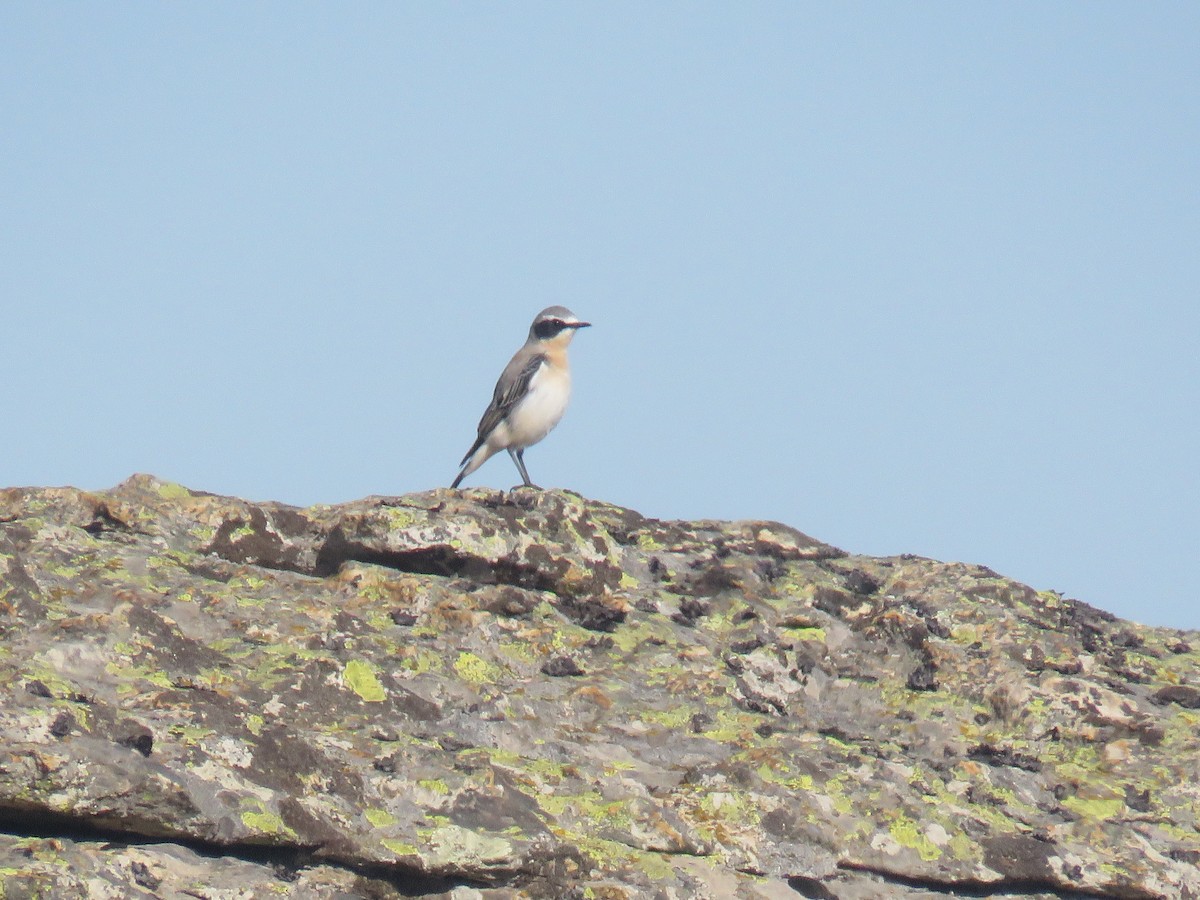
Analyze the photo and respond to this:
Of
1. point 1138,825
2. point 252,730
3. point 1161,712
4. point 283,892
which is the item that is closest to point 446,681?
point 252,730

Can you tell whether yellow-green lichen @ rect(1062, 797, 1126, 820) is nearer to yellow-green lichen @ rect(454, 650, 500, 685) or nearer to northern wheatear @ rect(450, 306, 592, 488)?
yellow-green lichen @ rect(454, 650, 500, 685)

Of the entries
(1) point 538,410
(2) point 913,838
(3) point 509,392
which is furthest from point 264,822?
(3) point 509,392

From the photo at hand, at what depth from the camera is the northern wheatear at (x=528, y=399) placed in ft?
65.2

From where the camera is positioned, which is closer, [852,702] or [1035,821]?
[1035,821]

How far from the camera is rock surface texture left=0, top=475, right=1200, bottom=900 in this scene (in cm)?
600

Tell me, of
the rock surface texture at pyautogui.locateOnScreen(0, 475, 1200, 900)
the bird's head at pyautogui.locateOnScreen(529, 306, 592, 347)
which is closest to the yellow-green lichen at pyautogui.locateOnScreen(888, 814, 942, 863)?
the rock surface texture at pyautogui.locateOnScreen(0, 475, 1200, 900)

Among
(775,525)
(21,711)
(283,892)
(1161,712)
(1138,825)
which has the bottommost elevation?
(283,892)

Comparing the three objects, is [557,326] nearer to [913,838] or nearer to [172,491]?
[172,491]

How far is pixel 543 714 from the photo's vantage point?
7793 mm

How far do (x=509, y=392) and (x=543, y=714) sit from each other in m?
12.6

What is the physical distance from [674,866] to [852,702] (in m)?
2.74

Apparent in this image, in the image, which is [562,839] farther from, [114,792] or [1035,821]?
[1035,821]

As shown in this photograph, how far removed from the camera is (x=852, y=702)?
29.2ft

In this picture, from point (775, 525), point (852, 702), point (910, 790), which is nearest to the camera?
point (910, 790)
